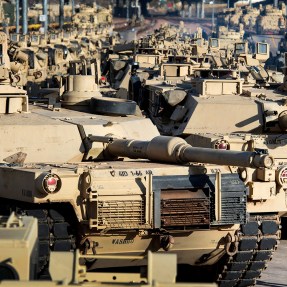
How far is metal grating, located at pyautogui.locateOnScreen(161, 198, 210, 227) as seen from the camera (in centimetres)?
1817

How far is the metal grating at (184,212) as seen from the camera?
18172 mm

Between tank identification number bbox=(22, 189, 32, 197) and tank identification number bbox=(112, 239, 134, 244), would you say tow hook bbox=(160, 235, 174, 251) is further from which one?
tank identification number bbox=(22, 189, 32, 197)

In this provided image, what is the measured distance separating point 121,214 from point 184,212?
866 millimetres

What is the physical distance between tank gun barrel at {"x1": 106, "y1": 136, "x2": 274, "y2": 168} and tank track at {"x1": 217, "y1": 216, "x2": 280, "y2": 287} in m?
1.44

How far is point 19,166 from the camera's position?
18.6 meters

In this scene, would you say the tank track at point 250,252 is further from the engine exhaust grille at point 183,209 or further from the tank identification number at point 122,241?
the tank identification number at point 122,241

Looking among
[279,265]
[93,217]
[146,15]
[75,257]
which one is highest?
[75,257]

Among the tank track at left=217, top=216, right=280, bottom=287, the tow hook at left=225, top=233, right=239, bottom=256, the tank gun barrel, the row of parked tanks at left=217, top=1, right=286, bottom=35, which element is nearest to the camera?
the tank gun barrel

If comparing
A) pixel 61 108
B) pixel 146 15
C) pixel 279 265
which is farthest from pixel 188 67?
pixel 146 15

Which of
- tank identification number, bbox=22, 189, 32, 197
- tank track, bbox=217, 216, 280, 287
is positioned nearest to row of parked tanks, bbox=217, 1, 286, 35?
tank track, bbox=217, 216, 280, 287

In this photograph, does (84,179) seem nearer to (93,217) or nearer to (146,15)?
(93,217)

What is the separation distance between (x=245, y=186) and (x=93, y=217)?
2344 mm

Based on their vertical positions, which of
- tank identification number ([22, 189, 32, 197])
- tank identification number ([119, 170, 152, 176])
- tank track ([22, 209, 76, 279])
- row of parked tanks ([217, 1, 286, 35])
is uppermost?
tank identification number ([119, 170, 152, 176])

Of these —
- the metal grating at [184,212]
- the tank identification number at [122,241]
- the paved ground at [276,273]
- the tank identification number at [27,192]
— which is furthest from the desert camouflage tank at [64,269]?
the paved ground at [276,273]
